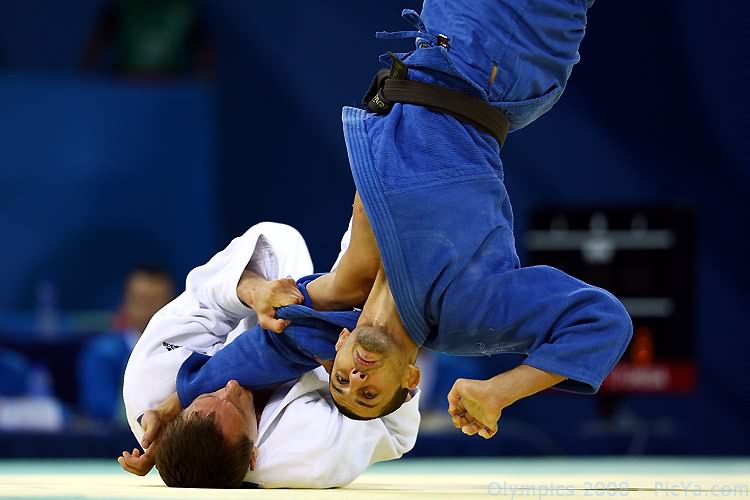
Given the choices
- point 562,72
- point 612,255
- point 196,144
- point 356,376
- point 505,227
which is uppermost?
point 562,72

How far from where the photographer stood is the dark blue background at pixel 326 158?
708 cm

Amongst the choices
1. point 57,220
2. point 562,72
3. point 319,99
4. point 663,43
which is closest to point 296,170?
point 319,99

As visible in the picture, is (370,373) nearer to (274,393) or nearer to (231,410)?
(231,410)

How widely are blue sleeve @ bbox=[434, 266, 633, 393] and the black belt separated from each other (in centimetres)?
36

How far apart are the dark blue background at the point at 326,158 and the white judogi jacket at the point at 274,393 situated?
3258mm

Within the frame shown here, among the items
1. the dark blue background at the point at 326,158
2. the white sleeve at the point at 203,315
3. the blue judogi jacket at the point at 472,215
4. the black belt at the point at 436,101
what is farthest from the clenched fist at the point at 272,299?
the dark blue background at the point at 326,158

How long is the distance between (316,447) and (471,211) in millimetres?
751

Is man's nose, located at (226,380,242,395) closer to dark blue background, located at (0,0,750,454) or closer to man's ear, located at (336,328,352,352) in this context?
man's ear, located at (336,328,352,352)

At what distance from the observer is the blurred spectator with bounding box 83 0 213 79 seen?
8.00 meters

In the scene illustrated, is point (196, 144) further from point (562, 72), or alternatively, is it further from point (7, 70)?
point (562, 72)

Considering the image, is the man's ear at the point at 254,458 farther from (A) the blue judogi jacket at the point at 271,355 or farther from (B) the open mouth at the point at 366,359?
(B) the open mouth at the point at 366,359

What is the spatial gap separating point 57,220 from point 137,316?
1.54 metres

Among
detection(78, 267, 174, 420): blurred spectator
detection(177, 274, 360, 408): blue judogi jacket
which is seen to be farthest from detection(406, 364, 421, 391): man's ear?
detection(78, 267, 174, 420): blurred spectator

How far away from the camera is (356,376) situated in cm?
276
